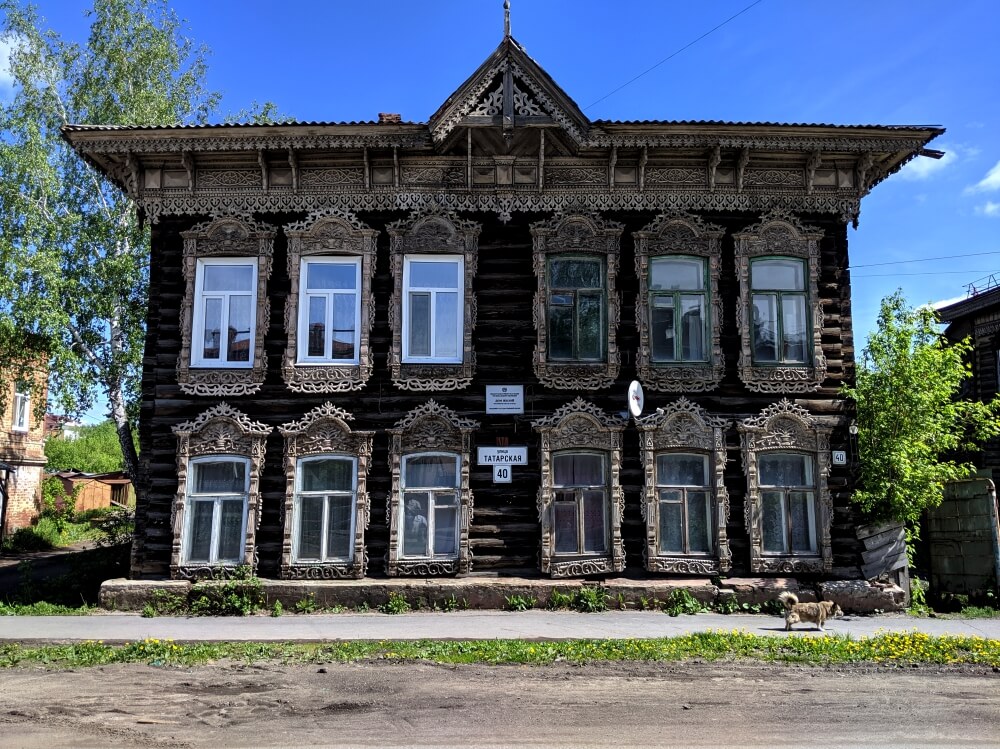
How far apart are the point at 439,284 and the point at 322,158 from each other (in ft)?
9.28

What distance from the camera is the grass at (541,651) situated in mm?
8367

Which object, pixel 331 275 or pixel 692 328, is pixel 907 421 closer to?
pixel 692 328

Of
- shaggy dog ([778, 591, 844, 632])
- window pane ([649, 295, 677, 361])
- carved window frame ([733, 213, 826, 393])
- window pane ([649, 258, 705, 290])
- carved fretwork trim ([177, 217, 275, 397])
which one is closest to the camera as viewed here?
shaggy dog ([778, 591, 844, 632])

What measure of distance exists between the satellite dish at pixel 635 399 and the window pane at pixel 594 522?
1417mm

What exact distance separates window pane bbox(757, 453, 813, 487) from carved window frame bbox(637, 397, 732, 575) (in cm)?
74

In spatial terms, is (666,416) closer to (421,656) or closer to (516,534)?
(516,534)

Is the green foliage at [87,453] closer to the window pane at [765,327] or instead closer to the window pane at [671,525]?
the window pane at [671,525]

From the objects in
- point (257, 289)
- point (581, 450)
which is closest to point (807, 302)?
point (581, 450)

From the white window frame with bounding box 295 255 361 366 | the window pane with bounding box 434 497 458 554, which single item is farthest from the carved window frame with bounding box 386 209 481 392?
the window pane with bounding box 434 497 458 554

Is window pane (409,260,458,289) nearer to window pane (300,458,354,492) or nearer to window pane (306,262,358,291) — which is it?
window pane (306,262,358,291)

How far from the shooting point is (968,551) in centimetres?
1273

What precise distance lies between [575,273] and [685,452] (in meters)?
3.46

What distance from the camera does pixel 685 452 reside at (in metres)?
12.0

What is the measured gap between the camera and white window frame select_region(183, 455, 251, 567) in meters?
11.8
